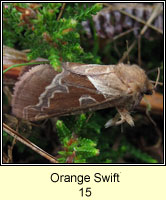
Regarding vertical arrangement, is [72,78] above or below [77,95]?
above

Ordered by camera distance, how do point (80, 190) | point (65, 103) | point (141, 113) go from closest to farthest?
point (65, 103)
point (80, 190)
point (141, 113)

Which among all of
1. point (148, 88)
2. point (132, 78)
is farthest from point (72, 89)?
point (148, 88)

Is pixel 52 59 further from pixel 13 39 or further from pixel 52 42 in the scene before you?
pixel 13 39

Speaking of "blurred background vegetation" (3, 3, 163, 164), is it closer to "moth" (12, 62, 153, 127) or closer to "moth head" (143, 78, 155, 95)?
"moth" (12, 62, 153, 127)

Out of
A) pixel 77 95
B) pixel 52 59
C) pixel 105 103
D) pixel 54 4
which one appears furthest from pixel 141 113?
pixel 54 4

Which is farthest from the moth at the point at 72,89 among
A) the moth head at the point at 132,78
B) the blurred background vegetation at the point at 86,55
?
the blurred background vegetation at the point at 86,55

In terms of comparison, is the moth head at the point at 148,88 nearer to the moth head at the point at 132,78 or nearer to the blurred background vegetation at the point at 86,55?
the moth head at the point at 132,78

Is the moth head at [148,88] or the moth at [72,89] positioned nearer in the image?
the moth at [72,89]

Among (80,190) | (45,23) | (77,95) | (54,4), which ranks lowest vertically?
(80,190)
